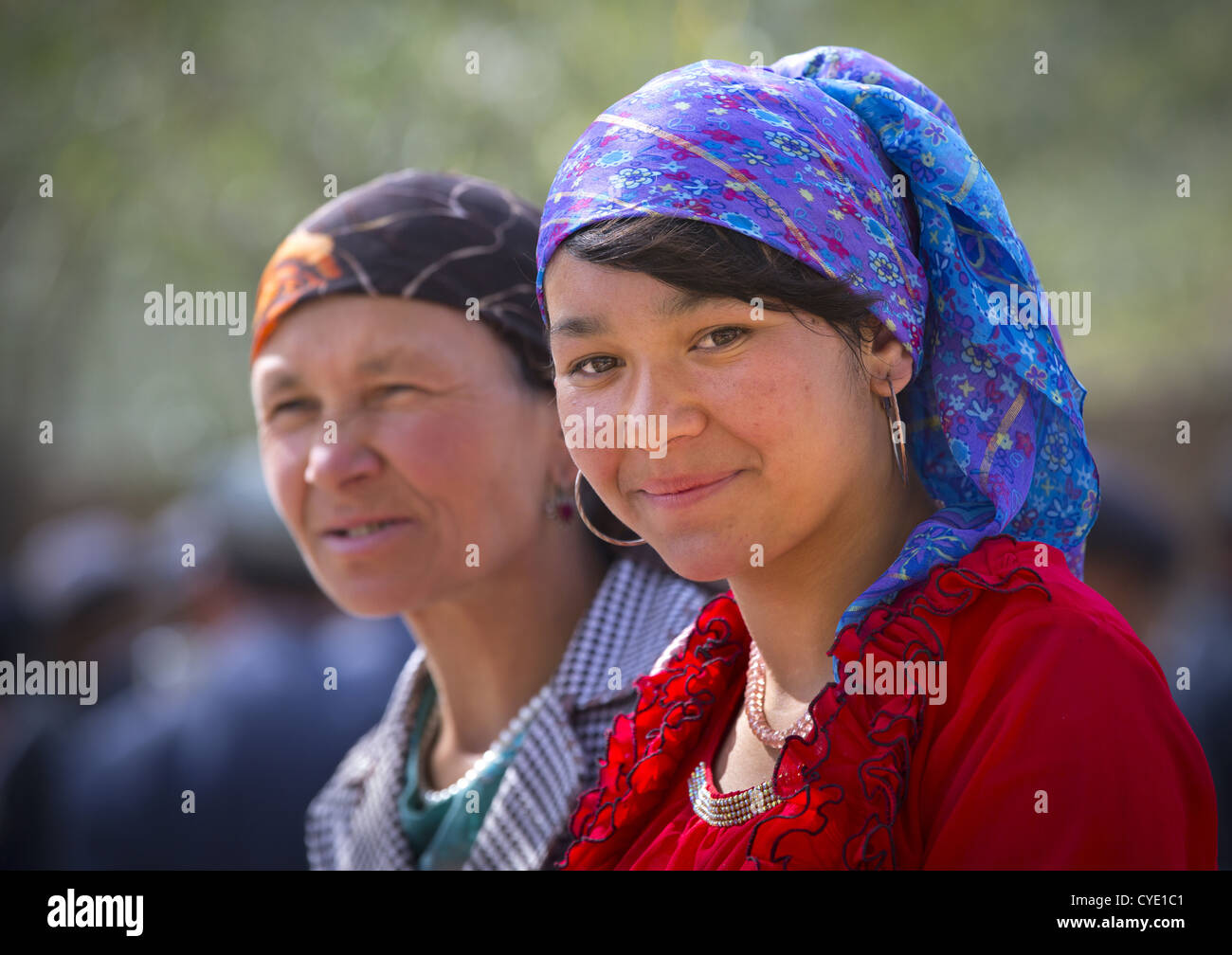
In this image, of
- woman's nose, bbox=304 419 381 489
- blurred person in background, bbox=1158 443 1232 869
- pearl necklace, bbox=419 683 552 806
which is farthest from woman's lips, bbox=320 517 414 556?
blurred person in background, bbox=1158 443 1232 869

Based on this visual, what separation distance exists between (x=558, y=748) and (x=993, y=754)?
3.80ft

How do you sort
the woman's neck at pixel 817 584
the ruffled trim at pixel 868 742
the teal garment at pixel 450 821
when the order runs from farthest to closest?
1. the teal garment at pixel 450 821
2. the woman's neck at pixel 817 584
3. the ruffled trim at pixel 868 742

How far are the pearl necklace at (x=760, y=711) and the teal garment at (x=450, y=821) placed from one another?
0.78m

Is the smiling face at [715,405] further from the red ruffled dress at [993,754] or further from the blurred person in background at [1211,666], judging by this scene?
the blurred person in background at [1211,666]

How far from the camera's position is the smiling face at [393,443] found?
8.34 feet

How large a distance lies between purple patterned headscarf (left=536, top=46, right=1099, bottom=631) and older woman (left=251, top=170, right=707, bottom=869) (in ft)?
2.45

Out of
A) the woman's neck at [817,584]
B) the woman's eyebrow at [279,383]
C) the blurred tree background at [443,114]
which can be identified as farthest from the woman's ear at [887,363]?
the blurred tree background at [443,114]

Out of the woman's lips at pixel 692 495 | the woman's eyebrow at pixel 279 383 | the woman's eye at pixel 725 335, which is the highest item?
the woman's eyebrow at pixel 279 383

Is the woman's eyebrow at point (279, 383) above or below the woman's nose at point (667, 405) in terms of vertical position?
above

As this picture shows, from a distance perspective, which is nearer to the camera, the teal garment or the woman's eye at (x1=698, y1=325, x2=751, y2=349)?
the woman's eye at (x1=698, y1=325, x2=751, y2=349)

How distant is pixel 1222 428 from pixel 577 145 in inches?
349

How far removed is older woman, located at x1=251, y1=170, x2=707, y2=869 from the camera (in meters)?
2.53

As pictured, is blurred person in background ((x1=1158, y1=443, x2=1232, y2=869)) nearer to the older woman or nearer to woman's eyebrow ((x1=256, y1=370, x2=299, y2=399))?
the older woman
